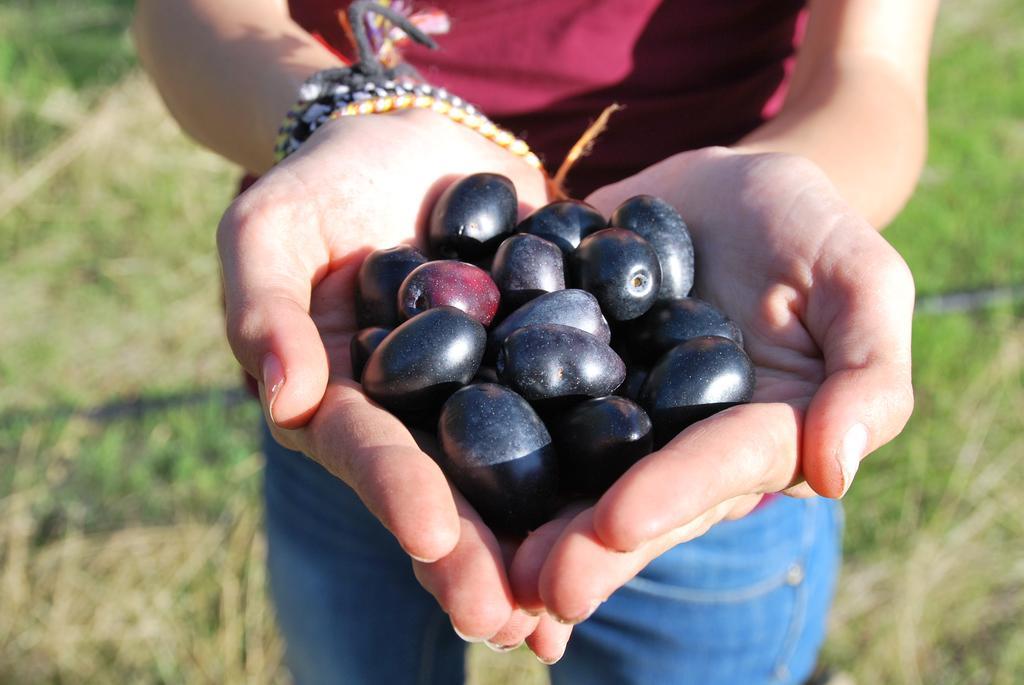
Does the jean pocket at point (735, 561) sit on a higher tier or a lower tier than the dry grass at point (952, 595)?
higher

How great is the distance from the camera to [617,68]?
1.85 metres

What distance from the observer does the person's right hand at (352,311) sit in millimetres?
1068

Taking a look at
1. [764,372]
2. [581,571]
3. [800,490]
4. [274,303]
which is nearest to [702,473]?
[581,571]

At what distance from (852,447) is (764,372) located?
341 millimetres

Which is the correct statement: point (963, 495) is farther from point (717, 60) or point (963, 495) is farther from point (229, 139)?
point (229, 139)

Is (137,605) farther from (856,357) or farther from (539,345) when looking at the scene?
(856,357)

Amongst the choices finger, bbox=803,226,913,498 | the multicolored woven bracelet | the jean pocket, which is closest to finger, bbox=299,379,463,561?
finger, bbox=803,226,913,498

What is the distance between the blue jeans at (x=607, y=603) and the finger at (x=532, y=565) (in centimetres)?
65

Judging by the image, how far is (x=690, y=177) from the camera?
1711mm

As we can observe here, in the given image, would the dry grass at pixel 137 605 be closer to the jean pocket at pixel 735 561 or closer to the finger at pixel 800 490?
the jean pocket at pixel 735 561

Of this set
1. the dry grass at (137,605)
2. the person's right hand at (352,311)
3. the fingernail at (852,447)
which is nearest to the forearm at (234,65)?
the person's right hand at (352,311)

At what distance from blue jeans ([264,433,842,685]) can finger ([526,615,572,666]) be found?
24.0 inches

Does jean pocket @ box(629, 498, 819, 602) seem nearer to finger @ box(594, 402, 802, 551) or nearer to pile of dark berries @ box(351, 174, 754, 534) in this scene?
pile of dark berries @ box(351, 174, 754, 534)

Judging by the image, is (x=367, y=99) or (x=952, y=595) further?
(x=952, y=595)
